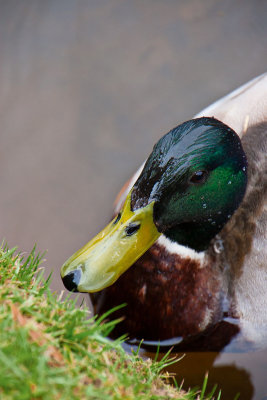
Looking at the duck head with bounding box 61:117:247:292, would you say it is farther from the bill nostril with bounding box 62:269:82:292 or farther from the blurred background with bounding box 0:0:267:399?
Result: the blurred background with bounding box 0:0:267:399

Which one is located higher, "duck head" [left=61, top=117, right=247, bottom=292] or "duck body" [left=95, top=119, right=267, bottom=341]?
"duck head" [left=61, top=117, right=247, bottom=292]

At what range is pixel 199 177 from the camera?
9.06ft

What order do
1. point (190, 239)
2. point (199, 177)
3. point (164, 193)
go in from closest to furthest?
1. point (164, 193)
2. point (199, 177)
3. point (190, 239)

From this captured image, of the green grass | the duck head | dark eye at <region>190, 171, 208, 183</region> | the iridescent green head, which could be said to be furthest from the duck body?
the green grass

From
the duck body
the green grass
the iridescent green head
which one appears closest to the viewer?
the green grass

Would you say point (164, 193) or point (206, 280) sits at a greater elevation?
point (164, 193)

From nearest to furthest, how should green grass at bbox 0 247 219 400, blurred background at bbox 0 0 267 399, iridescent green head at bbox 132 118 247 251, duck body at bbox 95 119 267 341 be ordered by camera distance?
green grass at bbox 0 247 219 400
iridescent green head at bbox 132 118 247 251
duck body at bbox 95 119 267 341
blurred background at bbox 0 0 267 399

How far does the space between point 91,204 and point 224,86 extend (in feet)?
5.11

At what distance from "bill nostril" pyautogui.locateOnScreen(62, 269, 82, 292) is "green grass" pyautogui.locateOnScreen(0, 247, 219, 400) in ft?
0.80

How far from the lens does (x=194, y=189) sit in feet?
9.16

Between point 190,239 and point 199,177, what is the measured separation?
0.55 metres

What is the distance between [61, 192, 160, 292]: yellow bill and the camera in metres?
2.69

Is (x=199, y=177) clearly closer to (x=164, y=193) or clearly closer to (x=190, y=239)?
(x=164, y=193)

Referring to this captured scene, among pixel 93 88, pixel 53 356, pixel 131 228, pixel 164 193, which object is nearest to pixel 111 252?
pixel 131 228
